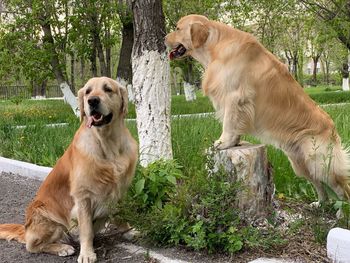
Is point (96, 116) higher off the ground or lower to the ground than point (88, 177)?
higher

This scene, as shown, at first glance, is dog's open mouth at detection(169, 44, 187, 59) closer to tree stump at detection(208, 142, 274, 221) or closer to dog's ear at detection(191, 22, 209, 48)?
dog's ear at detection(191, 22, 209, 48)

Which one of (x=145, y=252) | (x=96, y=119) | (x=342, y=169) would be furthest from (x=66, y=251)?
(x=342, y=169)

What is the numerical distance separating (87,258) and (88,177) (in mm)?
A: 673

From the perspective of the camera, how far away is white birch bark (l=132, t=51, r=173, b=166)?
5.79 m

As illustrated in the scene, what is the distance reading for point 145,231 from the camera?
159 inches

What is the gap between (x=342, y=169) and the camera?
4.28 metres

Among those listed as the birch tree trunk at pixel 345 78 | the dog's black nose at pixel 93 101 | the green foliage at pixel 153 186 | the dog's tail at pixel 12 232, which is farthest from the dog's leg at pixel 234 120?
the birch tree trunk at pixel 345 78

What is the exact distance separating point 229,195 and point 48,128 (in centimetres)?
647

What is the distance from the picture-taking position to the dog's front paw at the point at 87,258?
3842mm

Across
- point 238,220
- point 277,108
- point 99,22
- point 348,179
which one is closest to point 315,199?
point 348,179

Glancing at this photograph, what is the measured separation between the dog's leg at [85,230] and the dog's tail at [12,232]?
0.82 meters

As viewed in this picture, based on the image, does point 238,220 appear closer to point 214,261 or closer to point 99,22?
point 214,261

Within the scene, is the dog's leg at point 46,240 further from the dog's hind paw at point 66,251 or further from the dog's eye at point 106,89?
the dog's eye at point 106,89

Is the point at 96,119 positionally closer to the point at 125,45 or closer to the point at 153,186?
the point at 153,186
